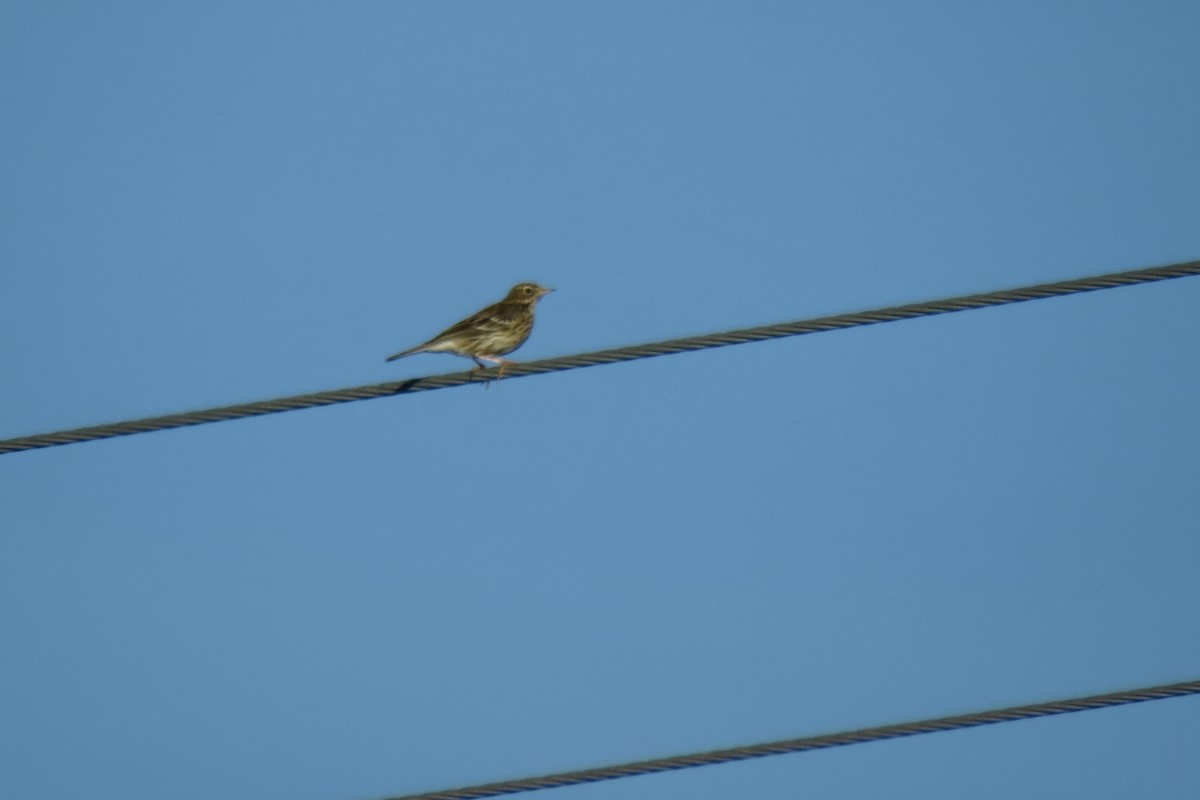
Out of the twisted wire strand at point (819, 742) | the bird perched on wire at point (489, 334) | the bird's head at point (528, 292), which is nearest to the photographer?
the twisted wire strand at point (819, 742)

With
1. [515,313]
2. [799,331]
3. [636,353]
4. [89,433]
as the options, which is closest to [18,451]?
[89,433]

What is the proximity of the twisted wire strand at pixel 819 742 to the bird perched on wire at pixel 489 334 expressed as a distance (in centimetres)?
838

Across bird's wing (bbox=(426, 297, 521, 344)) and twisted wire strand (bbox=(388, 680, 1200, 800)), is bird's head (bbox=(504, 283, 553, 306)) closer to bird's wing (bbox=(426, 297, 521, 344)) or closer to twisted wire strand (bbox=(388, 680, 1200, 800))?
bird's wing (bbox=(426, 297, 521, 344))

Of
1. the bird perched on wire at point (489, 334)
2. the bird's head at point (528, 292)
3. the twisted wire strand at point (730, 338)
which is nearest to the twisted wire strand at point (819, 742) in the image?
the twisted wire strand at point (730, 338)

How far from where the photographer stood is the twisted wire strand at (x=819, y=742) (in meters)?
9.24

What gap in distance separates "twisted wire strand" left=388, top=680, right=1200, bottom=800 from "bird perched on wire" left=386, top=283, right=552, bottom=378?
330 inches

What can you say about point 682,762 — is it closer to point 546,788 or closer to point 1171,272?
point 546,788

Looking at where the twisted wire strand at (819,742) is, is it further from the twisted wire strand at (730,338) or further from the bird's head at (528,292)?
the bird's head at (528,292)

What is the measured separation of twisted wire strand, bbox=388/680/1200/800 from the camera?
924 cm

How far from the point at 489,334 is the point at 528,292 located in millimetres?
1349

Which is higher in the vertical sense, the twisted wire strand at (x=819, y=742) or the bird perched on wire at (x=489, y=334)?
the bird perched on wire at (x=489, y=334)

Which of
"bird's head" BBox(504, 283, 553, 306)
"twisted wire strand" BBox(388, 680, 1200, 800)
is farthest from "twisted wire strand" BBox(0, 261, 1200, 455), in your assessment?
"bird's head" BBox(504, 283, 553, 306)

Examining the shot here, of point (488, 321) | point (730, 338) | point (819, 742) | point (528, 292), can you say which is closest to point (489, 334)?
point (488, 321)

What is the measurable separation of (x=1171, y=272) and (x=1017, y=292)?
2.83 feet
